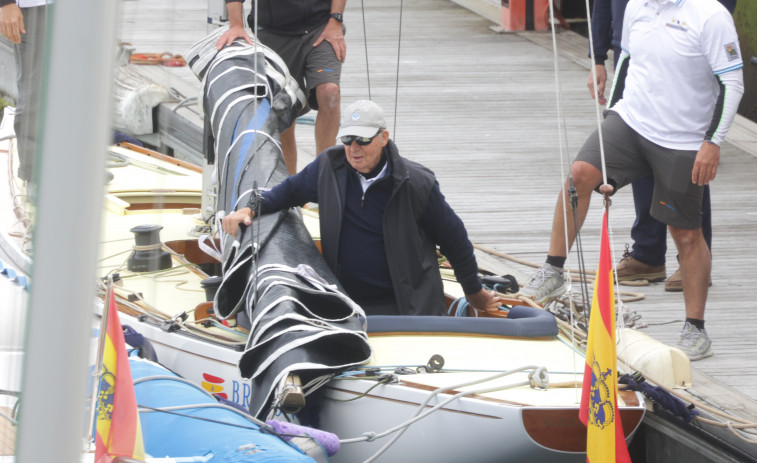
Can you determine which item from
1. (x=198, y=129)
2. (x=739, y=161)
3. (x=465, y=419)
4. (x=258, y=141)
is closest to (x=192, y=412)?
(x=465, y=419)

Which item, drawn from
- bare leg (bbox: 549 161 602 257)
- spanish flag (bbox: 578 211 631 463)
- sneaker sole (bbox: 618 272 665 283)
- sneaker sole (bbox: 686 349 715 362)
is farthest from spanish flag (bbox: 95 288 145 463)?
sneaker sole (bbox: 618 272 665 283)

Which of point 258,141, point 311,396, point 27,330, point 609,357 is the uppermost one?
point 27,330

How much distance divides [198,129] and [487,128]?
90.3 inches

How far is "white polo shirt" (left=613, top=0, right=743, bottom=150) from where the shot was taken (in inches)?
149

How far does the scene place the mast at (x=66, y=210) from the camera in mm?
662

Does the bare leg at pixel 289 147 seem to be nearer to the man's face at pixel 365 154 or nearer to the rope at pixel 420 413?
the man's face at pixel 365 154

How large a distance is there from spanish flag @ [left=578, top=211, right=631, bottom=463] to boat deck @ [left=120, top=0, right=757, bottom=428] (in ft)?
1.66

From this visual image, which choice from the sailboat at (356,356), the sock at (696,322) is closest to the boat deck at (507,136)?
the sock at (696,322)

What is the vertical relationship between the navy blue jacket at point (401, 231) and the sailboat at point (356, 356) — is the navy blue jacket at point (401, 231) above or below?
above

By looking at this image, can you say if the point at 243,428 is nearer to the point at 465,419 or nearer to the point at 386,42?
the point at 465,419

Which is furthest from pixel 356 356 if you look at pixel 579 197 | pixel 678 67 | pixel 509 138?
pixel 509 138

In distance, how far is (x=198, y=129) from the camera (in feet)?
24.3

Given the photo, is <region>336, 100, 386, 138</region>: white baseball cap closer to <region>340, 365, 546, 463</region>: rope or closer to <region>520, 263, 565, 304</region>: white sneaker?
<region>340, 365, 546, 463</region>: rope

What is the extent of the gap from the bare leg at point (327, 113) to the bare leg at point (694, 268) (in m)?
1.81
